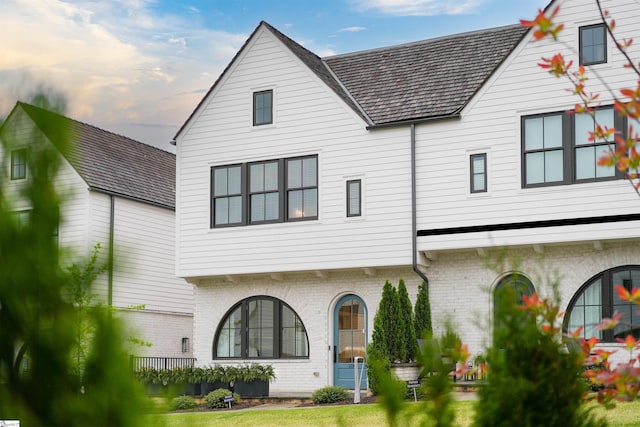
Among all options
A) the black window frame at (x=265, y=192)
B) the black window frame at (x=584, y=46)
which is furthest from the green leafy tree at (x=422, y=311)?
the black window frame at (x=584, y=46)

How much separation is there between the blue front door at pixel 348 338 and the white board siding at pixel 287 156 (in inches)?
59.3

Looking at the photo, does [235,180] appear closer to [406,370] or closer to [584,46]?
[406,370]

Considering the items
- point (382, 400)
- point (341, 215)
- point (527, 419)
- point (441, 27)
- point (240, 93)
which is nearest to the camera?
point (382, 400)

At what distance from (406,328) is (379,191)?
369 centimetres

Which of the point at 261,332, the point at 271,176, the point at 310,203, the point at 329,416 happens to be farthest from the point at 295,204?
the point at 329,416

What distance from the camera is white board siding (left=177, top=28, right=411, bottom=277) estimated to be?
2352 cm

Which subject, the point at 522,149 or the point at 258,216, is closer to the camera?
the point at 522,149

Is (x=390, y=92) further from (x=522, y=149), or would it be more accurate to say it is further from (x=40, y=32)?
(x=40, y=32)

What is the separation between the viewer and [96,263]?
253cm

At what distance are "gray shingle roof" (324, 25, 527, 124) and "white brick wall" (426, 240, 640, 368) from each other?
12.8ft

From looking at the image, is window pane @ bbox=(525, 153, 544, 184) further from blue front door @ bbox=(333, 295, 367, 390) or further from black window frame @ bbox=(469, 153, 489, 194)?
blue front door @ bbox=(333, 295, 367, 390)

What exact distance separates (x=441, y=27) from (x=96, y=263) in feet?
85.2

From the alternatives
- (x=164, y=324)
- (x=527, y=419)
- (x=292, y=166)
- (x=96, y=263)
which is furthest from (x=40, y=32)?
(x=164, y=324)

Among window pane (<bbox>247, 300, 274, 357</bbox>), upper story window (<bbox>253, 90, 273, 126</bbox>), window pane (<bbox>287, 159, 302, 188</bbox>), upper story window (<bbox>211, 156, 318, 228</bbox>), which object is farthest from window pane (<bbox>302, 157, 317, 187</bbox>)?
window pane (<bbox>247, 300, 274, 357</bbox>)
